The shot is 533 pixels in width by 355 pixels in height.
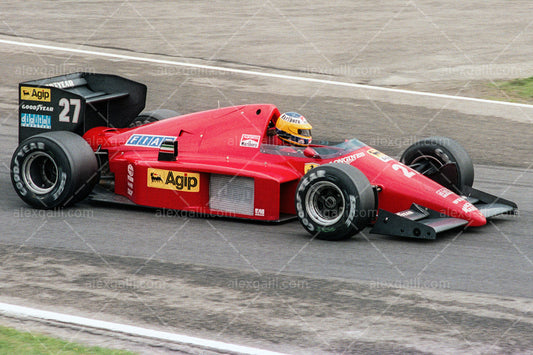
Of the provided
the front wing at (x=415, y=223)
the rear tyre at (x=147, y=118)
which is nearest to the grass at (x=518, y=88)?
the rear tyre at (x=147, y=118)

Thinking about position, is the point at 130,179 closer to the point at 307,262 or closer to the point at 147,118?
the point at 147,118

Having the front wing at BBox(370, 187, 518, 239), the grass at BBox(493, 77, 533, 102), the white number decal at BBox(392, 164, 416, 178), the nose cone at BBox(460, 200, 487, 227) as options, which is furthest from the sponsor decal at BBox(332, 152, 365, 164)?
the grass at BBox(493, 77, 533, 102)

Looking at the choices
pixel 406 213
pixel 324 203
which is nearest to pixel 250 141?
pixel 324 203

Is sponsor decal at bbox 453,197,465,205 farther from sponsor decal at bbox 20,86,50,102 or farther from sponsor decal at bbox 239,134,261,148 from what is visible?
sponsor decal at bbox 20,86,50,102

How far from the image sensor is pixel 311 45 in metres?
21.8

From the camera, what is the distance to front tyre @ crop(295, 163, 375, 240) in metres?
8.45

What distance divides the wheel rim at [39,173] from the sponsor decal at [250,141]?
81.0 inches

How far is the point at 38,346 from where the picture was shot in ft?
20.1

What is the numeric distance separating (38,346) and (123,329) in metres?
0.66

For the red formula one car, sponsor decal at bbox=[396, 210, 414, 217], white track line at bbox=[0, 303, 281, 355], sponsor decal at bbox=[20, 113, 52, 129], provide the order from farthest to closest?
sponsor decal at bbox=[20, 113, 52, 129] < sponsor decal at bbox=[396, 210, 414, 217] < the red formula one car < white track line at bbox=[0, 303, 281, 355]

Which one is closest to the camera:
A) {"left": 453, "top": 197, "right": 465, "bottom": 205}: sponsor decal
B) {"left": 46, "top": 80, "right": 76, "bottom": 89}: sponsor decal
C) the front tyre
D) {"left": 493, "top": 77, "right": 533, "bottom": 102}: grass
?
the front tyre

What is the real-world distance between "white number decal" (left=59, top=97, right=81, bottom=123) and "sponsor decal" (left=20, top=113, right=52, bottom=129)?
163 millimetres

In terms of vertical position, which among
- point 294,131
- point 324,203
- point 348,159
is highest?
point 294,131

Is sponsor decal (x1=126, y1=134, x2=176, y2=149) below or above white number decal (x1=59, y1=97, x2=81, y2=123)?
below
